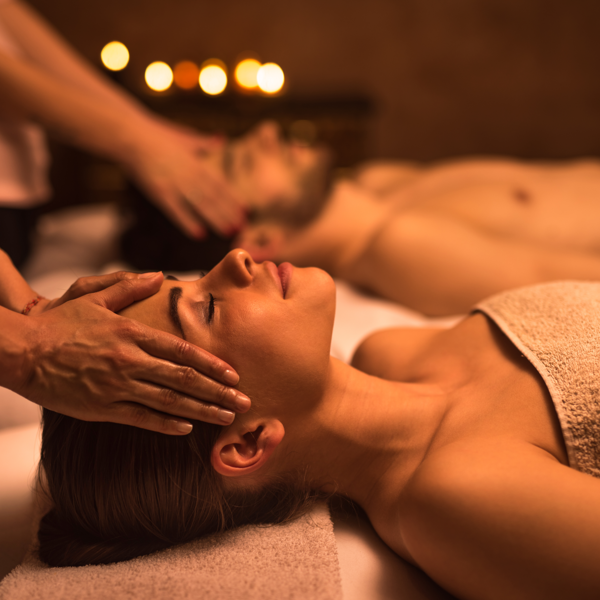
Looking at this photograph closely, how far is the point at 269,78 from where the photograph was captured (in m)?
3.25

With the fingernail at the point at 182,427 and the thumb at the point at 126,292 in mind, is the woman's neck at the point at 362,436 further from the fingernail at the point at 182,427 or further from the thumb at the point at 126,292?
the thumb at the point at 126,292

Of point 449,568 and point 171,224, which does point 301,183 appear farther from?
point 449,568

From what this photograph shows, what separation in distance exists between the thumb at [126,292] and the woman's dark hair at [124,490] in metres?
0.20

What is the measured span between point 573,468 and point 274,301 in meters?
0.54

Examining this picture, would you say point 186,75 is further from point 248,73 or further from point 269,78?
point 269,78

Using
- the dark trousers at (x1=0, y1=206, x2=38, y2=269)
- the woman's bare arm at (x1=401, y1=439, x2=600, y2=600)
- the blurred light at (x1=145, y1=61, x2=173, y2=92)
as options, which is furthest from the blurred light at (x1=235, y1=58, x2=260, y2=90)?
the woman's bare arm at (x1=401, y1=439, x2=600, y2=600)

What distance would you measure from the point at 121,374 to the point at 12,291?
12.4 inches

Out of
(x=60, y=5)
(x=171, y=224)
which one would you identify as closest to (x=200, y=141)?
(x=171, y=224)

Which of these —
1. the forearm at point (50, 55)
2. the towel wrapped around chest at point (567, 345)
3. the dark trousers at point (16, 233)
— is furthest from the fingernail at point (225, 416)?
the forearm at point (50, 55)

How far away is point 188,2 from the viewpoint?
3.23 m

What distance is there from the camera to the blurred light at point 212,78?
10.6ft

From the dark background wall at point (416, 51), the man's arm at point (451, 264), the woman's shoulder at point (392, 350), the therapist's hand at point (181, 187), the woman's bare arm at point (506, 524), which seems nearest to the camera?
the woman's bare arm at point (506, 524)

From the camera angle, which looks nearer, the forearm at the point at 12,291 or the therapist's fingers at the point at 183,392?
the therapist's fingers at the point at 183,392

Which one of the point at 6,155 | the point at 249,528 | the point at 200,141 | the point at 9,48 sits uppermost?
the point at 9,48
